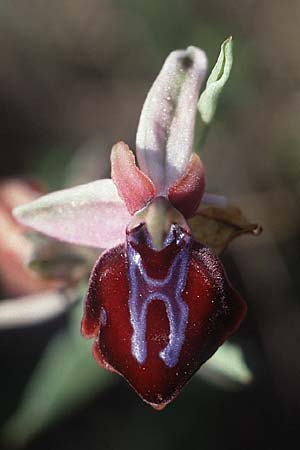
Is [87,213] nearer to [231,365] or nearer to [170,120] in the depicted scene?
[170,120]

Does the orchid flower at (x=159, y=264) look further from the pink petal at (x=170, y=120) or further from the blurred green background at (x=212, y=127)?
the blurred green background at (x=212, y=127)

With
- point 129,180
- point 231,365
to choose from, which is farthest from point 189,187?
point 231,365

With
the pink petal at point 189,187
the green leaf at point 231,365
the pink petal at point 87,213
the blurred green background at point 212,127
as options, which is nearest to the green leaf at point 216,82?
the pink petal at point 189,187

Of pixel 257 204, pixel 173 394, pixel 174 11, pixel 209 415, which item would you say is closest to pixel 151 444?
pixel 209 415

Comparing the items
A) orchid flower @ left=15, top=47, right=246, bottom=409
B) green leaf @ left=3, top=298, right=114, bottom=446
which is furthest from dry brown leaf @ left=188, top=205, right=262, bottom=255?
green leaf @ left=3, top=298, right=114, bottom=446

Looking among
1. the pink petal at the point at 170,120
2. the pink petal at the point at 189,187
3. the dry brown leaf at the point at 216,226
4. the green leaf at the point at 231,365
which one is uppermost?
the pink petal at the point at 170,120

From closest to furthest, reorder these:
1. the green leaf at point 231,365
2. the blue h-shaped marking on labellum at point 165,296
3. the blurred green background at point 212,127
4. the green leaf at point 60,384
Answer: the blue h-shaped marking on labellum at point 165,296, the green leaf at point 231,365, the green leaf at point 60,384, the blurred green background at point 212,127

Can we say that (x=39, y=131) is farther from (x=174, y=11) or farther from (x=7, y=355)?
(x=7, y=355)
